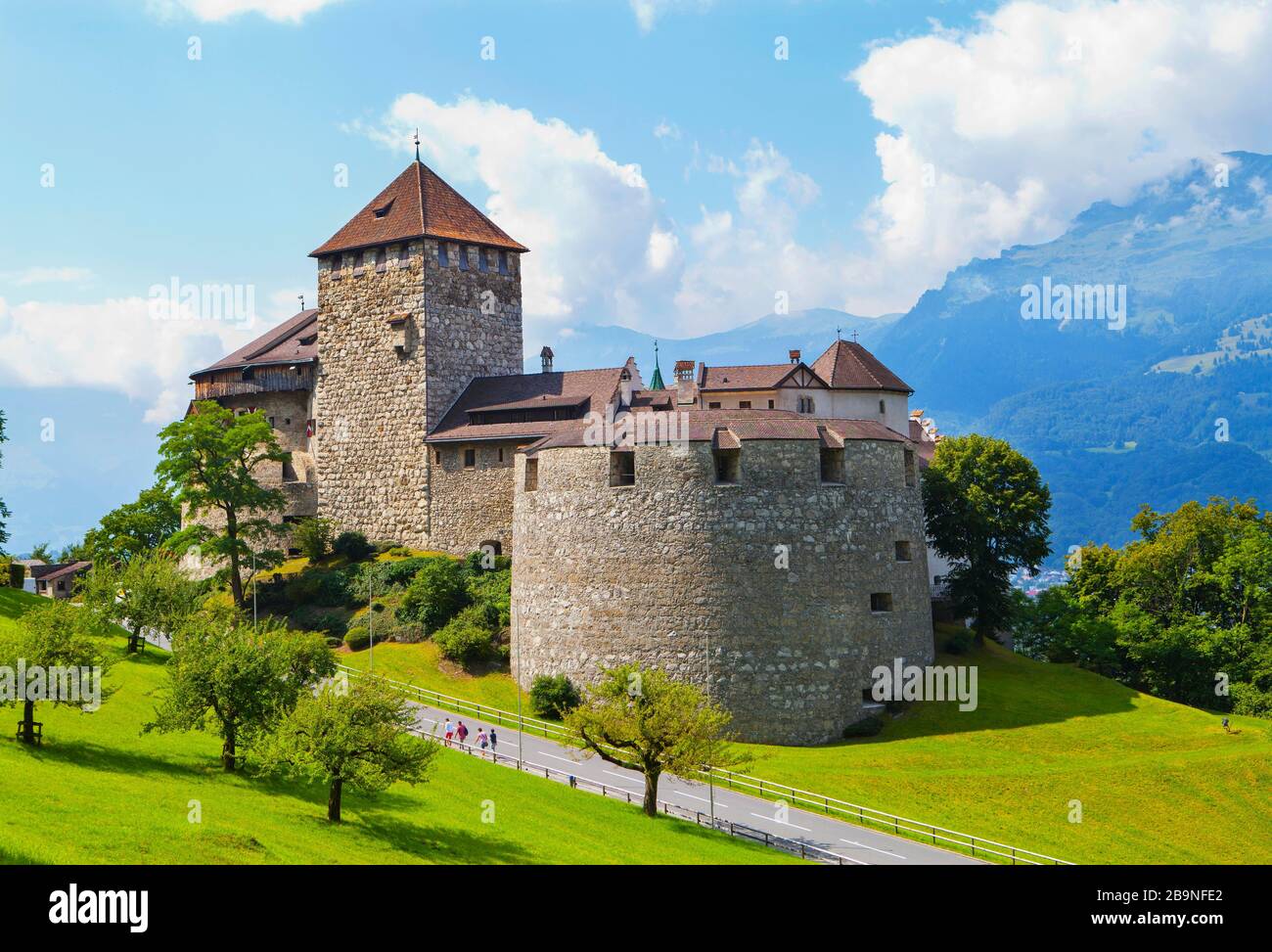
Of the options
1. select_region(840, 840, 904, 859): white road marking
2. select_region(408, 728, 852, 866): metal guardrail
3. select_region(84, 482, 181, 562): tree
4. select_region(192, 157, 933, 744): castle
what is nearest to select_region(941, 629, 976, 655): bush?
select_region(192, 157, 933, 744): castle

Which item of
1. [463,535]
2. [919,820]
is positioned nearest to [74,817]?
[919,820]

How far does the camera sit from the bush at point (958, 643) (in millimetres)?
60750

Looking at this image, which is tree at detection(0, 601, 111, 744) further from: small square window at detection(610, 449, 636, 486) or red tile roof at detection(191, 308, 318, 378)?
red tile roof at detection(191, 308, 318, 378)

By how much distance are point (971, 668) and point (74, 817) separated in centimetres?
3984

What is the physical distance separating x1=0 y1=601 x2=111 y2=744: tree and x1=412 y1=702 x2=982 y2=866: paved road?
8.81 meters

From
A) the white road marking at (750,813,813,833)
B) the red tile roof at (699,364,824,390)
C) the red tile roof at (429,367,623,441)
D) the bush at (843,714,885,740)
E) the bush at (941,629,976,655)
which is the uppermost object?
the red tile roof at (699,364,824,390)

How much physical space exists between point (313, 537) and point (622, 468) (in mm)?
20206

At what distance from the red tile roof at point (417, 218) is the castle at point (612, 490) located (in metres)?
0.17

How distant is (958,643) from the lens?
61.1m

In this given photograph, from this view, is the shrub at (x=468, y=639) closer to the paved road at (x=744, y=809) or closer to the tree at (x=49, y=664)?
the paved road at (x=744, y=809)

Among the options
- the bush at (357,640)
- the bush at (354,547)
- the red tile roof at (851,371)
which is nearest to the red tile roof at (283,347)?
the bush at (354,547)

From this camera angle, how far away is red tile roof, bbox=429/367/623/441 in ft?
210
